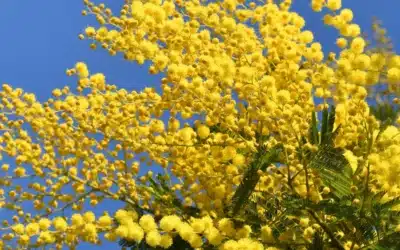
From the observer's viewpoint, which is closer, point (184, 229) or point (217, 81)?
point (184, 229)

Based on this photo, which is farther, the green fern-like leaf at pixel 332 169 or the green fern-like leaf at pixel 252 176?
the green fern-like leaf at pixel 252 176

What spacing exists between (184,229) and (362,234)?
4.63 feet

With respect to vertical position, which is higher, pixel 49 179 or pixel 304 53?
pixel 304 53

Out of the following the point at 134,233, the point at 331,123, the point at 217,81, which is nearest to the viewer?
the point at 134,233

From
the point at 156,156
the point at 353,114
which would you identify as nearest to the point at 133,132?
the point at 156,156

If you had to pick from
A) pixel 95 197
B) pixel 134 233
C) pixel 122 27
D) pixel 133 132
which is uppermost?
pixel 122 27

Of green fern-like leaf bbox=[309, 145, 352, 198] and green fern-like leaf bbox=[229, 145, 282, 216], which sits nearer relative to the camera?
green fern-like leaf bbox=[309, 145, 352, 198]

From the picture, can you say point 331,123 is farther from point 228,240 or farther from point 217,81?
point 228,240

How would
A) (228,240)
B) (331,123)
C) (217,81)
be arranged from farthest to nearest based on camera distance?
(331,123)
(217,81)
(228,240)

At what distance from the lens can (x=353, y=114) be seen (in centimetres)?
470

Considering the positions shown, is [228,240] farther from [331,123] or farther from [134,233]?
[331,123]

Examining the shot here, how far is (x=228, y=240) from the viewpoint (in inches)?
179

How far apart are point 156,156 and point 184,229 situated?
1.41 meters

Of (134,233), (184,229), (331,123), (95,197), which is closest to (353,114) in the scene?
(331,123)
